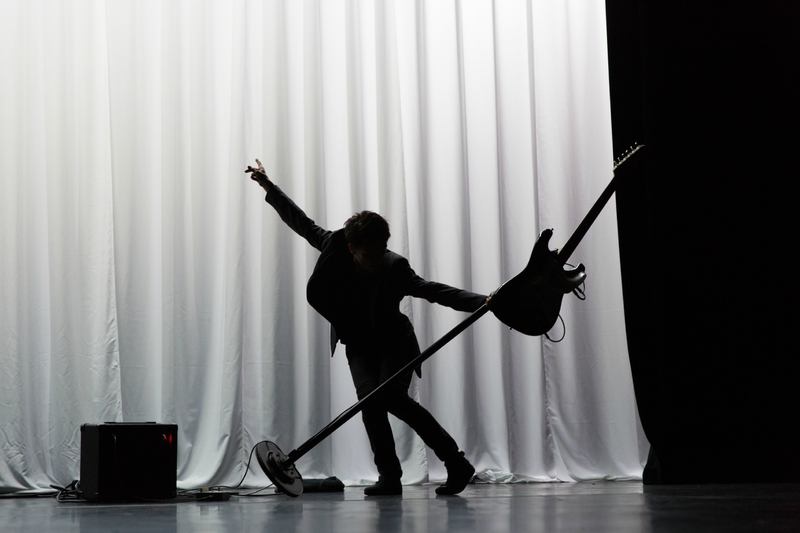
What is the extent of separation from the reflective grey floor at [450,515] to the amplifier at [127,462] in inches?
4.7

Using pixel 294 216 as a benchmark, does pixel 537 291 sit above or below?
below

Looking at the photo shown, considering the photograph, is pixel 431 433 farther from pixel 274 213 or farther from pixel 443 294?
pixel 274 213

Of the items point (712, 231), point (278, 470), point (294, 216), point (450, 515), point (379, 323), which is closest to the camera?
point (450, 515)

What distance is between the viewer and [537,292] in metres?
2.56

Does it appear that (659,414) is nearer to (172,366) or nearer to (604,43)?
(604,43)

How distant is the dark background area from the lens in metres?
3.29

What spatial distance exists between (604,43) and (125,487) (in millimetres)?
3046

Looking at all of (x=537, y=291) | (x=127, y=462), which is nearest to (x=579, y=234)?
(x=537, y=291)

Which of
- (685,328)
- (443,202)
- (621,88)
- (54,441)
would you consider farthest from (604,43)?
(54,441)

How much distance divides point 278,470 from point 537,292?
1016mm

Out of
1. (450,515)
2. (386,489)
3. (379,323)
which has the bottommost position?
(386,489)

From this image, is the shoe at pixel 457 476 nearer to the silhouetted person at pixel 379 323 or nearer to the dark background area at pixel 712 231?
the silhouetted person at pixel 379 323

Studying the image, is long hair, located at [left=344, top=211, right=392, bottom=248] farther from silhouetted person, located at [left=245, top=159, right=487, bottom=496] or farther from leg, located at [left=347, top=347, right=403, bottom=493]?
leg, located at [left=347, top=347, right=403, bottom=493]

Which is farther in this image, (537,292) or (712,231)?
(712,231)
